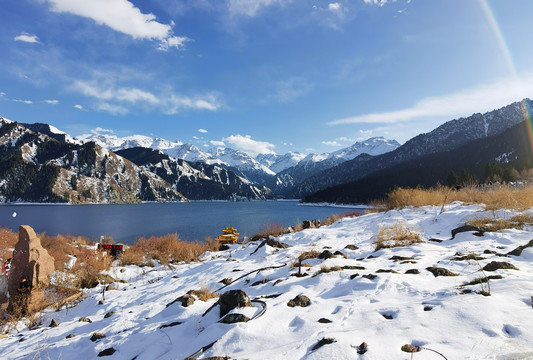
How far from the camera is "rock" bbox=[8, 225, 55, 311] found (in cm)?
855

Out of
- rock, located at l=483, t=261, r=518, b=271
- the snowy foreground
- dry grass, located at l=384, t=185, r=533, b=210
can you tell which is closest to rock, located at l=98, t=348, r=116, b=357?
the snowy foreground

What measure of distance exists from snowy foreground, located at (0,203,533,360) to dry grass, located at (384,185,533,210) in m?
3.49

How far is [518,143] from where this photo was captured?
117m

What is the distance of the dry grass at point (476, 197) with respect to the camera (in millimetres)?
10273

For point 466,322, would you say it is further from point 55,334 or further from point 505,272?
point 55,334

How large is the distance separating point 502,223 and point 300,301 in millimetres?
8007

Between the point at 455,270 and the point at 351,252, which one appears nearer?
the point at 455,270

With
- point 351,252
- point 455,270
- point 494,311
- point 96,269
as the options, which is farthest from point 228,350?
point 96,269

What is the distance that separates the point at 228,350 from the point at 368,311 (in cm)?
189

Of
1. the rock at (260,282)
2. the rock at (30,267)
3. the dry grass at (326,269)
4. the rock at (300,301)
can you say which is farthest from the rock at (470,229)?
the rock at (30,267)

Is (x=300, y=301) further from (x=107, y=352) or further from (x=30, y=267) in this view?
(x=30, y=267)

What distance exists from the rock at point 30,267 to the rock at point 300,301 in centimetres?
854

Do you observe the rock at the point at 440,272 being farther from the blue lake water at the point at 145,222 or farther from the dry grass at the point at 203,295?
the blue lake water at the point at 145,222

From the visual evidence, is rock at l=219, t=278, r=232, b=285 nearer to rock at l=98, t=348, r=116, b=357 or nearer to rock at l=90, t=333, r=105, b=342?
rock at l=90, t=333, r=105, b=342
